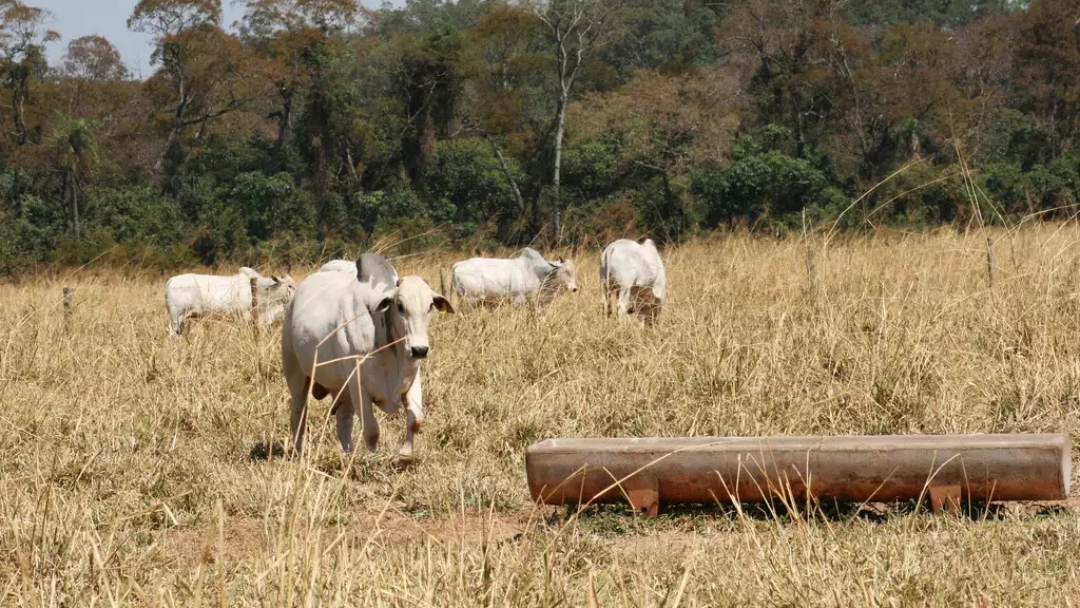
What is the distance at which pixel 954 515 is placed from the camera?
4.71m

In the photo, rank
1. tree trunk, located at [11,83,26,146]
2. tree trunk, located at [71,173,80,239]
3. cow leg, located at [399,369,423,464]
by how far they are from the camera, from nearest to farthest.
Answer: cow leg, located at [399,369,423,464] → tree trunk, located at [71,173,80,239] → tree trunk, located at [11,83,26,146]

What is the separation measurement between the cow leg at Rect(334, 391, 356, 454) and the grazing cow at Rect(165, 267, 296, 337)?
18.6ft

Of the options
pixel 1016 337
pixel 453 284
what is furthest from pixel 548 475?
pixel 453 284

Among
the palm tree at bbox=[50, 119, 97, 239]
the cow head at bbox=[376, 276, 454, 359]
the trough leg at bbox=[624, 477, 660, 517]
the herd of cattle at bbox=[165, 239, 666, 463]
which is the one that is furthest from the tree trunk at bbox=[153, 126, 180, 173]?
the trough leg at bbox=[624, 477, 660, 517]

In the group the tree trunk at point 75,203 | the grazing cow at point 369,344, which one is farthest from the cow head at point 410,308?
the tree trunk at point 75,203

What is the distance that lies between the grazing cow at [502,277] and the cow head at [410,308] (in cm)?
644

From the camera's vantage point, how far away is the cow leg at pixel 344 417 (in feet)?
22.0

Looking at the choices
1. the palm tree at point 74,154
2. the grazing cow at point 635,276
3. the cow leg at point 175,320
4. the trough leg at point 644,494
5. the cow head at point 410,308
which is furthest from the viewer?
the palm tree at point 74,154

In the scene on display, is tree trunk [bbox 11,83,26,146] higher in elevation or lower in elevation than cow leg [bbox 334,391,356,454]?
higher

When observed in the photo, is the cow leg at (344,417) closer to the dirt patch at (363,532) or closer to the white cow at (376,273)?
the white cow at (376,273)

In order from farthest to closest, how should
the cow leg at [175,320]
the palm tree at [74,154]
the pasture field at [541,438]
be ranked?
the palm tree at [74,154] → the cow leg at [175,320] → the pasture field at [541,438]

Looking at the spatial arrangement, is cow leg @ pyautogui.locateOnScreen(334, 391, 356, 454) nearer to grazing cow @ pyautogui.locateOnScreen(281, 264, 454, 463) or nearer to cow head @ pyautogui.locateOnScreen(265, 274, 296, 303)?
grazing cow @ pyautogui.locateOnScreen(281, 264, 454, 463)

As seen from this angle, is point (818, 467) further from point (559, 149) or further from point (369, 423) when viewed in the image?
point (559, 149)

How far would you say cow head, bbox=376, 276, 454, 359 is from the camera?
6.27m
